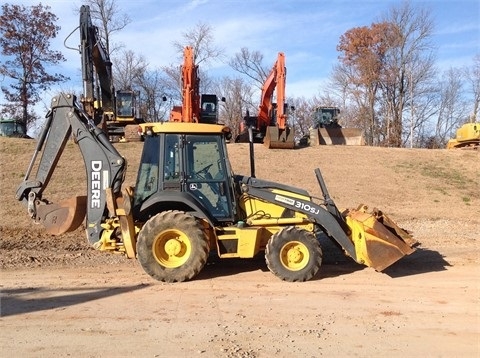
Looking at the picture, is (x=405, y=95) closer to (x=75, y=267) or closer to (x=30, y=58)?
(x=30, y=58)

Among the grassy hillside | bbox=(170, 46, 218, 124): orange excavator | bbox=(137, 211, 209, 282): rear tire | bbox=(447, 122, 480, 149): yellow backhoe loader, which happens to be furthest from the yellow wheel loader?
bbox=(447, 122, 480, 149): yellow backhoe loader

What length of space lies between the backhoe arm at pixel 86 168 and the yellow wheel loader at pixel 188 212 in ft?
0.05

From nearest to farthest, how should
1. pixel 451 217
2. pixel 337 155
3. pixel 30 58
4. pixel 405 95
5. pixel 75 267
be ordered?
pixel 75 267, pixel 451 217, pixel 337 155, pixel 30 58, pixel 405 95

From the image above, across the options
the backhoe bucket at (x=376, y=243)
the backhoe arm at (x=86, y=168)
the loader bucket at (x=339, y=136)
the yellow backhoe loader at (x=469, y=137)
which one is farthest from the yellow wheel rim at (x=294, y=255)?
the yellow backhoe loader at (x=469, y=137)

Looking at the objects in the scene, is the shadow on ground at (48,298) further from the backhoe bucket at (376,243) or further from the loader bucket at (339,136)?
the loader bucket at (339,136)

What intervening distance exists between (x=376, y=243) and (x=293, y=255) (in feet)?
3.94

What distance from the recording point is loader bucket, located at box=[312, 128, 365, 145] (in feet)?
84.1

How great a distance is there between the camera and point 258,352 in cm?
441

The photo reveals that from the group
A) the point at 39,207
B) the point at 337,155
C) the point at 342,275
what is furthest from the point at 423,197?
the point at 39,207

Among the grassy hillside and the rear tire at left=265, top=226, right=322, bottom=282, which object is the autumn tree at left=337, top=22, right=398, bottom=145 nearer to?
the grassy hillside

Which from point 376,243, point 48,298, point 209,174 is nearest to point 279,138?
point 209,174

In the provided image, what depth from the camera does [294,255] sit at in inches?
279

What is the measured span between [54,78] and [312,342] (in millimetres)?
34843

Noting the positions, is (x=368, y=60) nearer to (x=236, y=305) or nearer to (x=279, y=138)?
(x=279, y=138)
